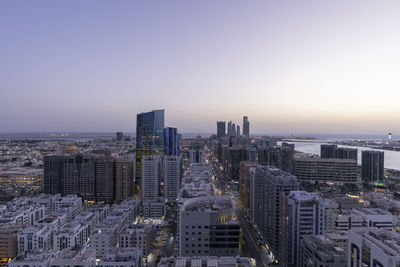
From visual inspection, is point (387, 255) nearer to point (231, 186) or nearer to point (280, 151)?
point (231, 186)

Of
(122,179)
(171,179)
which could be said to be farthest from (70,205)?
(171,179)

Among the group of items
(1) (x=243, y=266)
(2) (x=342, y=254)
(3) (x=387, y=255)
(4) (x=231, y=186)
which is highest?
(3) (x=387, y=255)

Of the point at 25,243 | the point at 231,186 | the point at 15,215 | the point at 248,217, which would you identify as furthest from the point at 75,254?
the point at 231,186

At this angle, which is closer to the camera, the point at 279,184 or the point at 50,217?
the point at 279,184

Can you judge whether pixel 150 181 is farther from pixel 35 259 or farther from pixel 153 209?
pixel 35 259

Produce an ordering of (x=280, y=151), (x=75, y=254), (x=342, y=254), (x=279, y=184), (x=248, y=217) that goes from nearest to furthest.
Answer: (x=342, y=254), (x=75, y=254), (x=279, y=184), (x=248, y=217), (x=280, y=151)

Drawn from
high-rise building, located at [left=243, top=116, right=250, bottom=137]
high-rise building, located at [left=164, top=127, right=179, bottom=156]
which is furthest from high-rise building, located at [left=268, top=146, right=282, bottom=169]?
high-rise building, located at [left=243, top=116, right=250, bottom=137]
